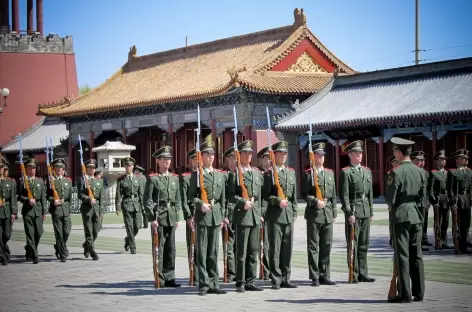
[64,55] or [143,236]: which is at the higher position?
[64,55]

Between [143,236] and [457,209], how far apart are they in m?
8.05

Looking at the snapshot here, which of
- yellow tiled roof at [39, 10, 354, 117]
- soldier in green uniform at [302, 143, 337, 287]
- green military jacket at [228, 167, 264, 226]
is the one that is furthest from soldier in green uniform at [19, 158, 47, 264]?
Answer: yellow tiled roof at [39, 10, 354, 117]

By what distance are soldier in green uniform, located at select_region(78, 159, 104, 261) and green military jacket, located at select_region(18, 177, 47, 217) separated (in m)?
0.72

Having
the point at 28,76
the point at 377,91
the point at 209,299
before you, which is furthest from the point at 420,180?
the point at 28,76

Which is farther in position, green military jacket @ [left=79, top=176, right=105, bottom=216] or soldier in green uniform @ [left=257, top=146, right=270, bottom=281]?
green military jacket @ [left=79, top=176, right=105, bottom=216]

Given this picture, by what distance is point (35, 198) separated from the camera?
47.5 ft

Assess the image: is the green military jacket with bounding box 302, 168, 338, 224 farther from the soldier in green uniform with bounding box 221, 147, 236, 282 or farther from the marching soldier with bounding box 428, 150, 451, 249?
the marching soldier with bounding box 428, 150, 451, 249

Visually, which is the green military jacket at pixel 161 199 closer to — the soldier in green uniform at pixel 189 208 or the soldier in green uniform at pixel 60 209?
the soldier in green uniform at pixel 189 208

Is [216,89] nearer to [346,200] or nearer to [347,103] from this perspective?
[347,103]

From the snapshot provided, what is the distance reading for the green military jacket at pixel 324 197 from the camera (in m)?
11.0

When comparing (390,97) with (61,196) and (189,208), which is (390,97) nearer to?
(61,196)

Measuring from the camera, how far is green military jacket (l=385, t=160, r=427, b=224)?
9.35 meters

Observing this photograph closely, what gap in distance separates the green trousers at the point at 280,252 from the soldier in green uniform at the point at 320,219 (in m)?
0.30

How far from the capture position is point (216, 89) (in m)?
32.5
